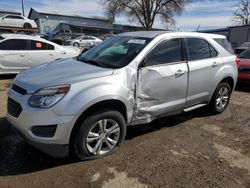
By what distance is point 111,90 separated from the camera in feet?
11.3

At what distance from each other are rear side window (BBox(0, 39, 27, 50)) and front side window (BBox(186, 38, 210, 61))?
620 centimetres

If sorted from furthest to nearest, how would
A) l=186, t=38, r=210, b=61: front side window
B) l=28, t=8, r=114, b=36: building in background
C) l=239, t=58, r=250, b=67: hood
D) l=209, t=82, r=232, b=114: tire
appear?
1. l=28, t=8, r=114, b=36: building in background
2. l=239, t=58, r=250, b=67: hood
3. l=209, t=82, r=232, b=114: tire
4. l=186, t=38, r=210, b=61: front side window

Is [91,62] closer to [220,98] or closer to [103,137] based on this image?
[103,137]

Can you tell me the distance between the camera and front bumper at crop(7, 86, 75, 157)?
10.1ft

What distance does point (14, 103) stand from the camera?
3.38 metres

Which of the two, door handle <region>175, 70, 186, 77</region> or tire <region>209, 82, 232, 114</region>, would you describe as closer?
door handle <region>175, 70, 186, 77</region>

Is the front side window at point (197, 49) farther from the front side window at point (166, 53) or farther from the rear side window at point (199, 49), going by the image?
the front side window at point (166, 53)

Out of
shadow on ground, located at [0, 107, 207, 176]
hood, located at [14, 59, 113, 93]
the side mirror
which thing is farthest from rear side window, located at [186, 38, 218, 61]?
hood, located at [14, 59, 113, 93]

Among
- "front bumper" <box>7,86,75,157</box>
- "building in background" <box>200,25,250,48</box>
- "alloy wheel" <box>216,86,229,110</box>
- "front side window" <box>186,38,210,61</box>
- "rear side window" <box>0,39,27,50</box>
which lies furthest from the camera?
"building in background" <box>200,25,250,48</box>

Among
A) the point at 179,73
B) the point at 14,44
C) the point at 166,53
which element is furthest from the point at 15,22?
the point at 179,73

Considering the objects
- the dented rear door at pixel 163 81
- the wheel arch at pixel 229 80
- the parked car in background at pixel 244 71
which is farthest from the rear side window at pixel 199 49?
the parked car in background at pixel 244 71

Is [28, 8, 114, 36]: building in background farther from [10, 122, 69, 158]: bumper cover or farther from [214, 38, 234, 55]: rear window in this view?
[10, 122, 69, 158]: bumper cover

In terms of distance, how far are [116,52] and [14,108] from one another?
1720 millimetres

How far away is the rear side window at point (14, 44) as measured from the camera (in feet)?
28.2
